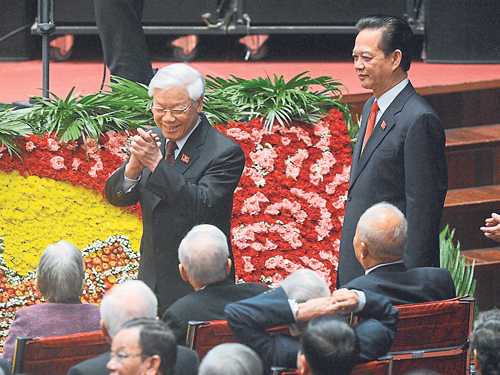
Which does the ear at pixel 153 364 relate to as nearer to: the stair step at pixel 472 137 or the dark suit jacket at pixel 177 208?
the dark suit jacket at pixel 177 208

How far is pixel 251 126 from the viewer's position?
158 inches

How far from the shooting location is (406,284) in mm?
2375

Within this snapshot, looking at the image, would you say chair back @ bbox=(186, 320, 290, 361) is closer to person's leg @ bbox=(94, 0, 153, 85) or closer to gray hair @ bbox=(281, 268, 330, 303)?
gray hair @ bbox=(281, 268, 330, 303)

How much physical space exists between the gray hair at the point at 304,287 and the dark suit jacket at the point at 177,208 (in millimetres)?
599

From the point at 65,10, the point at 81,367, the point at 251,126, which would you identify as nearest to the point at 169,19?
the point at 65,10

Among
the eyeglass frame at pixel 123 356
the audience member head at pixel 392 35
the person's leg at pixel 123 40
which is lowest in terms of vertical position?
the eyeglass frame at pixel 123 356

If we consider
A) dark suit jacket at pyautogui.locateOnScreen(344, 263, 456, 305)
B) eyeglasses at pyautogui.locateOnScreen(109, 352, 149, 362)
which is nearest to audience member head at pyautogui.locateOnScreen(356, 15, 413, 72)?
dark suit jacket at pyautogui.locateOnScreen(344, 263, 456, 305)

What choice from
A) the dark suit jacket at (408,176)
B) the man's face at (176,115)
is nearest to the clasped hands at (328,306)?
the dark suit jacket at (408,176)

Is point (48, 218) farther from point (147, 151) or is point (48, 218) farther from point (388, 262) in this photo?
point (388, 262)

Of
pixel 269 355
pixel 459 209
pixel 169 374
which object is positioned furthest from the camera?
pixel 459 209

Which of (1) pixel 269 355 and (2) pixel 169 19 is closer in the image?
(1) pixel 269 355

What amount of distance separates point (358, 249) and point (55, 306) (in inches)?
37.0

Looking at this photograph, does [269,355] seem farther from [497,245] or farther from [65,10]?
[65,10]

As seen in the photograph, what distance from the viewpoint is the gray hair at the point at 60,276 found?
2.34 meters
